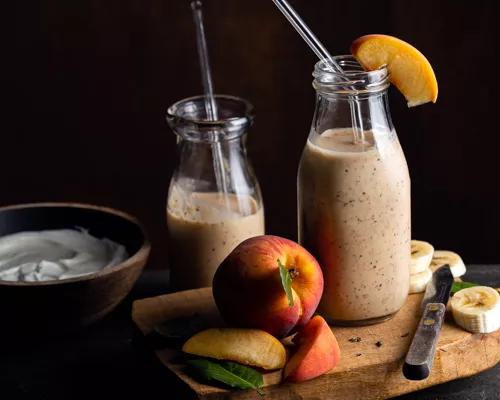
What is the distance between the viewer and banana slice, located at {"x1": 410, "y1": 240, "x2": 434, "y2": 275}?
4.70 feet

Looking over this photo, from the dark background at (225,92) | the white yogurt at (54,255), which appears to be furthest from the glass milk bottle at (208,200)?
the dark background at (225,92)

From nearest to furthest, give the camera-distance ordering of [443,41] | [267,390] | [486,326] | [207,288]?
[267,390] < [486,326] < [207,288] < [443,41]

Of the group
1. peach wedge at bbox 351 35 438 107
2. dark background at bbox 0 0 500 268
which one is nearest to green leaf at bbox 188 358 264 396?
peach wedge at bbox 351 35 438 107

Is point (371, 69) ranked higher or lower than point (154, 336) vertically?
higher

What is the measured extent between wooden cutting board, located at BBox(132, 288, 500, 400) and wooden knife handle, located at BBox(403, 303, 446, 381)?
0.03 meters

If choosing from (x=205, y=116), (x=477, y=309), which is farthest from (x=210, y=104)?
(x=477, y=309)

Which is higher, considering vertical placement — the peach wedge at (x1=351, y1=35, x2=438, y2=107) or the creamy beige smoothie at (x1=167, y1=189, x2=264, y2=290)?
the peach wedge at (x1=351, y1=35, x2=438, y2=107)

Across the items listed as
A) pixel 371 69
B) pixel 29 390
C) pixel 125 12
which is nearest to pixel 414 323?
pixel 371 69

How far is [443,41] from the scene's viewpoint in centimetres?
219

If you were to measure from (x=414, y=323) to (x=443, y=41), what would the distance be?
3.53ft

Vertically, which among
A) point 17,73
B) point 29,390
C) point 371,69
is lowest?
point 29,390

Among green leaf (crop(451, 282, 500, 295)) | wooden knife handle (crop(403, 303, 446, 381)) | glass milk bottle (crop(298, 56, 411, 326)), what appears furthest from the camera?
green leaf (crop(451, 282, 500, 295))

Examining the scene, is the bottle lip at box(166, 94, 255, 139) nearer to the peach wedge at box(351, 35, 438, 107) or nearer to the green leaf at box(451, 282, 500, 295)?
the peach wedge at box(351, 35, 438, 107)

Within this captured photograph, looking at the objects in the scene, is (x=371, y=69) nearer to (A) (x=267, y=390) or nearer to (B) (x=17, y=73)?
(A) (x=267, y=390)
